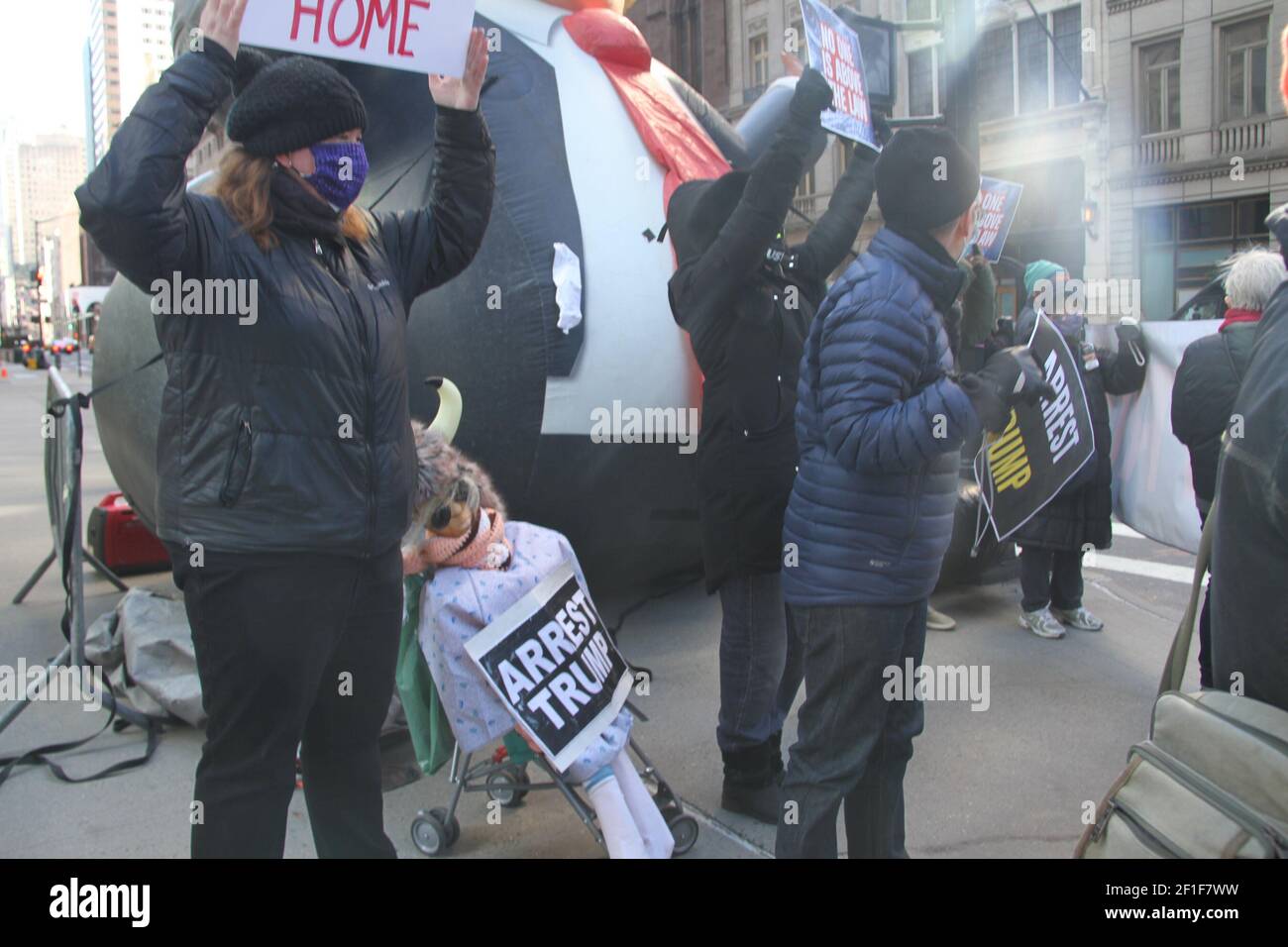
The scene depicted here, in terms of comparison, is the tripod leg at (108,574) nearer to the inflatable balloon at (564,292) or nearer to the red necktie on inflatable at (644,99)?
the inflatable balloon at (564,292)

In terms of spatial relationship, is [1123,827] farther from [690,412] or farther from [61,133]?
[61,133]

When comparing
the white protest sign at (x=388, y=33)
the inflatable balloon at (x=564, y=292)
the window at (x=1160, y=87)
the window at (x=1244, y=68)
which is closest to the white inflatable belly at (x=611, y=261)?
the inflatable balloon at (x=564, y=292)

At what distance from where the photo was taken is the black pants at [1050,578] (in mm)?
5410

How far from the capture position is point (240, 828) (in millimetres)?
2332

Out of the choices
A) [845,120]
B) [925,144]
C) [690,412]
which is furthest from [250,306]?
[690,412]

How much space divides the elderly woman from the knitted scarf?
2.00 feet

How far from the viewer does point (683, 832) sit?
3.28m

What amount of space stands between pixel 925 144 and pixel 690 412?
2.44 meters

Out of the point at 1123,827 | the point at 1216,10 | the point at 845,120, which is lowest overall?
the point at 1123,827

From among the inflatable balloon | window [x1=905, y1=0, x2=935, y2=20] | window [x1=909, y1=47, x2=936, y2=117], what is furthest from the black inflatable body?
window [x1=909, y1=47, x2=936, y2=117]

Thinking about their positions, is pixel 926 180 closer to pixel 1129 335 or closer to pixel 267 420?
pixel 267 420

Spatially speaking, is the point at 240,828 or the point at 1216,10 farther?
the point at 1216,10

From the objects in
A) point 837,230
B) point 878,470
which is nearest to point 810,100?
point 837,230

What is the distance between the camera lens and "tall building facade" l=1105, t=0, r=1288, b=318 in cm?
2005
